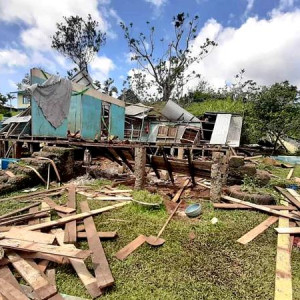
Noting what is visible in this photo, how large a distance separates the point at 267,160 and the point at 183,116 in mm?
6997

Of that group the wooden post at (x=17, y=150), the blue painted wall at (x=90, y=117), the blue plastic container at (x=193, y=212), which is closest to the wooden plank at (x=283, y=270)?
the blue plastic container at (x=193, y=212)

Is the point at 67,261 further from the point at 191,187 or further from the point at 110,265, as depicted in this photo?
the point at 191,187

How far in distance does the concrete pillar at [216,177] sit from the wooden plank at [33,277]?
4033mm

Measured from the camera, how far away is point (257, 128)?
17844mm

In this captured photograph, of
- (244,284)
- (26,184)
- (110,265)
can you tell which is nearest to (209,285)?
(244,284)

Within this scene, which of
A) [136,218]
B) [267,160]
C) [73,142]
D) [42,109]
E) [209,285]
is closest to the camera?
[209,285]

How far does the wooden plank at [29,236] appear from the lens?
11.3 ft

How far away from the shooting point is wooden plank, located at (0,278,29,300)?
2.47 metres

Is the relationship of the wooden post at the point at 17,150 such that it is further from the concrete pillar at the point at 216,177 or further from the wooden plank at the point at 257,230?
the wooden plank at the point at 257,230

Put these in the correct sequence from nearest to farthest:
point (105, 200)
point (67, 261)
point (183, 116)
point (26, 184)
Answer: point (67, 261), point (105, 200), point (26, 184), point (183, 116)

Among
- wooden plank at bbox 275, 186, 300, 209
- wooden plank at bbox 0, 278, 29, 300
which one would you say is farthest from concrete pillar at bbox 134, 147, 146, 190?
wooden plank at bbox 0, 278, 29, 300

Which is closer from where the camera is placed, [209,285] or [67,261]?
[209,285]

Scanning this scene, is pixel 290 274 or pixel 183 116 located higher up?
pixel 183 116

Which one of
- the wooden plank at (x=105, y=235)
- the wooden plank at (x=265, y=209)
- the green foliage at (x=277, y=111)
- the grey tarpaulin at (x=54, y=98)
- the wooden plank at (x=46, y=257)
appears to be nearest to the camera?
the wooden plank at (x=46, y=257)
